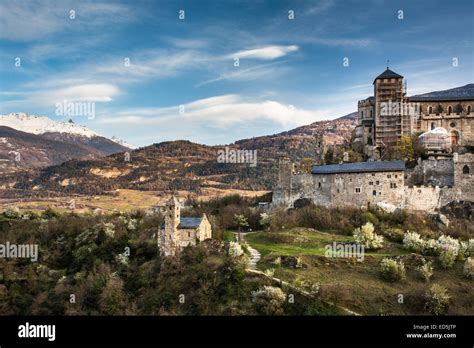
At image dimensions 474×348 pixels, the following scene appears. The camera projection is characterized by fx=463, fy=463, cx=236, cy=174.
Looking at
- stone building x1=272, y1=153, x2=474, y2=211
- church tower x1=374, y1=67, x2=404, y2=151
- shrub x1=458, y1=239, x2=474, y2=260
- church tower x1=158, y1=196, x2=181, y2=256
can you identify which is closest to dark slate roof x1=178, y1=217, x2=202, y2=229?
church tower x1=158, y1=196, x2=181, y2=256

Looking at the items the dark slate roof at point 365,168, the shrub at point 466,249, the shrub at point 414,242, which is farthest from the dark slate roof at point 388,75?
the shrub at point 466,249

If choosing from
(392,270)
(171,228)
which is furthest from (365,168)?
(171,228)

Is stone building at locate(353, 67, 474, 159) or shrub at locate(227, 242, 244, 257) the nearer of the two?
shrub at locate(227, 242, 244, 257)

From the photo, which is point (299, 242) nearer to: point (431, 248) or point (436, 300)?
point (431, 248)

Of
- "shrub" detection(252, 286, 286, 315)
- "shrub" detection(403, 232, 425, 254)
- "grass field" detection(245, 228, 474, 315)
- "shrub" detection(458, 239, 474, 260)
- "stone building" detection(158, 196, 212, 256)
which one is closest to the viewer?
"shrub" detection(252, 286, 286, 315)

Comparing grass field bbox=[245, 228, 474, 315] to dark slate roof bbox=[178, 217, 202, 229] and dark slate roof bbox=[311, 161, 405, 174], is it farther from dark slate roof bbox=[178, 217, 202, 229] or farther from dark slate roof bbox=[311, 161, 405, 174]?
dark slate roof bbox=[311, 161, 405, 174]
